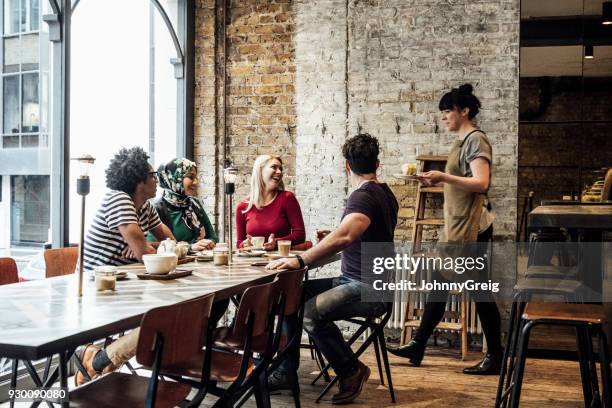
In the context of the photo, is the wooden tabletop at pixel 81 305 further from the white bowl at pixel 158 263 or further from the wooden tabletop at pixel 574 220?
the wooden tabletop at pixel 574 220

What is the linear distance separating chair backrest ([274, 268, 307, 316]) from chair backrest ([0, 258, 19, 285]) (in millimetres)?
1322

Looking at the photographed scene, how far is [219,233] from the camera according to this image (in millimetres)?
6375

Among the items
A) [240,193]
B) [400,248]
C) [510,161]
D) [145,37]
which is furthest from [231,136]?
[510,161]

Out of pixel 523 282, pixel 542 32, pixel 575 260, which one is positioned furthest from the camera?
pixel 542 32

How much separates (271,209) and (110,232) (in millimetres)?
1420

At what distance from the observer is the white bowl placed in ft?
10.8

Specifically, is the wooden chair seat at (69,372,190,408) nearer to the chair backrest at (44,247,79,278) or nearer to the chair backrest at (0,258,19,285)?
the chair backrest at (0,258,19,285)

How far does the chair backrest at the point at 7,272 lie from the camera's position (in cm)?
331

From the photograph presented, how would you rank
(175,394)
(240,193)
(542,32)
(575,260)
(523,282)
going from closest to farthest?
1. (175,394)
2. (523,282)
3. (575,260)
4. (542,32)
5. (240,193)

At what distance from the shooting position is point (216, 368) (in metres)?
2.96

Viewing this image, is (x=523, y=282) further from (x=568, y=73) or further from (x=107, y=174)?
(x=568, y=73)

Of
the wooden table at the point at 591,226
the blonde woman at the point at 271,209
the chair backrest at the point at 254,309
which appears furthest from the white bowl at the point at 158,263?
the wooden table at the point at 591,226

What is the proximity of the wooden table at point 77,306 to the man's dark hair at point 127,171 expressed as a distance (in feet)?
1.94

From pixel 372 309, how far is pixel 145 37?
10.4ft
